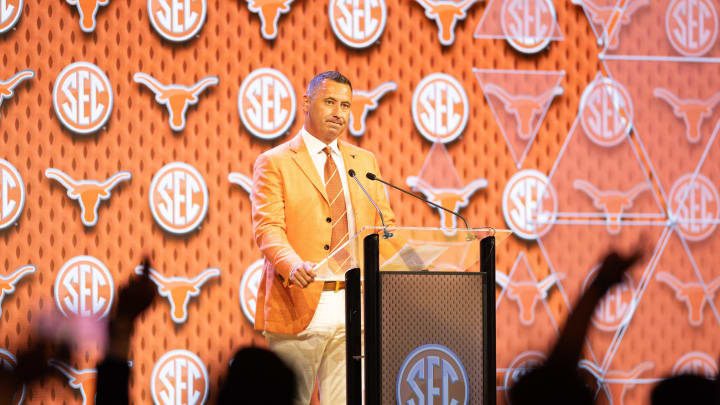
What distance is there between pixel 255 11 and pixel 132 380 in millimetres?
1896

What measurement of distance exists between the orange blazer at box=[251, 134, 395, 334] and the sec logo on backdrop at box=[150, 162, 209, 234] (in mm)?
936

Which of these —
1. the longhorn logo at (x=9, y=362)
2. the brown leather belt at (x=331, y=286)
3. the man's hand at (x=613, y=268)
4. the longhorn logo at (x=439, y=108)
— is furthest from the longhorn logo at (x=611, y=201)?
the longhorn logo at (x=9, y=362)

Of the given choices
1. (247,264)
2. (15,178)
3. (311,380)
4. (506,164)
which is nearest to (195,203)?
(247,264)

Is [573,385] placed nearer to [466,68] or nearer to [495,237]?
[466,68]

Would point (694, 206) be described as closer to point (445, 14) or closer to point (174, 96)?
point (445, 14)

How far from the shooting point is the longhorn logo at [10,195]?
3826 mm

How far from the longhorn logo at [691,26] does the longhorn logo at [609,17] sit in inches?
8.9

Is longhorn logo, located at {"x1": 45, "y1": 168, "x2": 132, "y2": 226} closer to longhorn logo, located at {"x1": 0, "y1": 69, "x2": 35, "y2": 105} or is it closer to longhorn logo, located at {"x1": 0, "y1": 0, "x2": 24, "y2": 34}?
longhorn logo, located at {"x1": 0, "y1": 69, "x2": 35, "y2": 105}

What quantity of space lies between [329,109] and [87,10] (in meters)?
1.59

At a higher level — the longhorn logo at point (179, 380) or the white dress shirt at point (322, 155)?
the white dress shirt at point (322, 155)

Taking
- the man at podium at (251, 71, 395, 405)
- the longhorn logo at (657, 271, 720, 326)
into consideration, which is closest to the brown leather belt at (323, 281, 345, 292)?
the man at podium at (251, 71, 395, 405)

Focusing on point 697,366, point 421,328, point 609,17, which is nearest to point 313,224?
point 421,328

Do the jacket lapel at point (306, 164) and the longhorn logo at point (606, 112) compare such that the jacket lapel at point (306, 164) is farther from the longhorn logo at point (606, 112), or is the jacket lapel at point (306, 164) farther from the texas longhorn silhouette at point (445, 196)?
the longhorn logo at point (606, 112)

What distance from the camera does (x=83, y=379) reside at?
3.82 m
